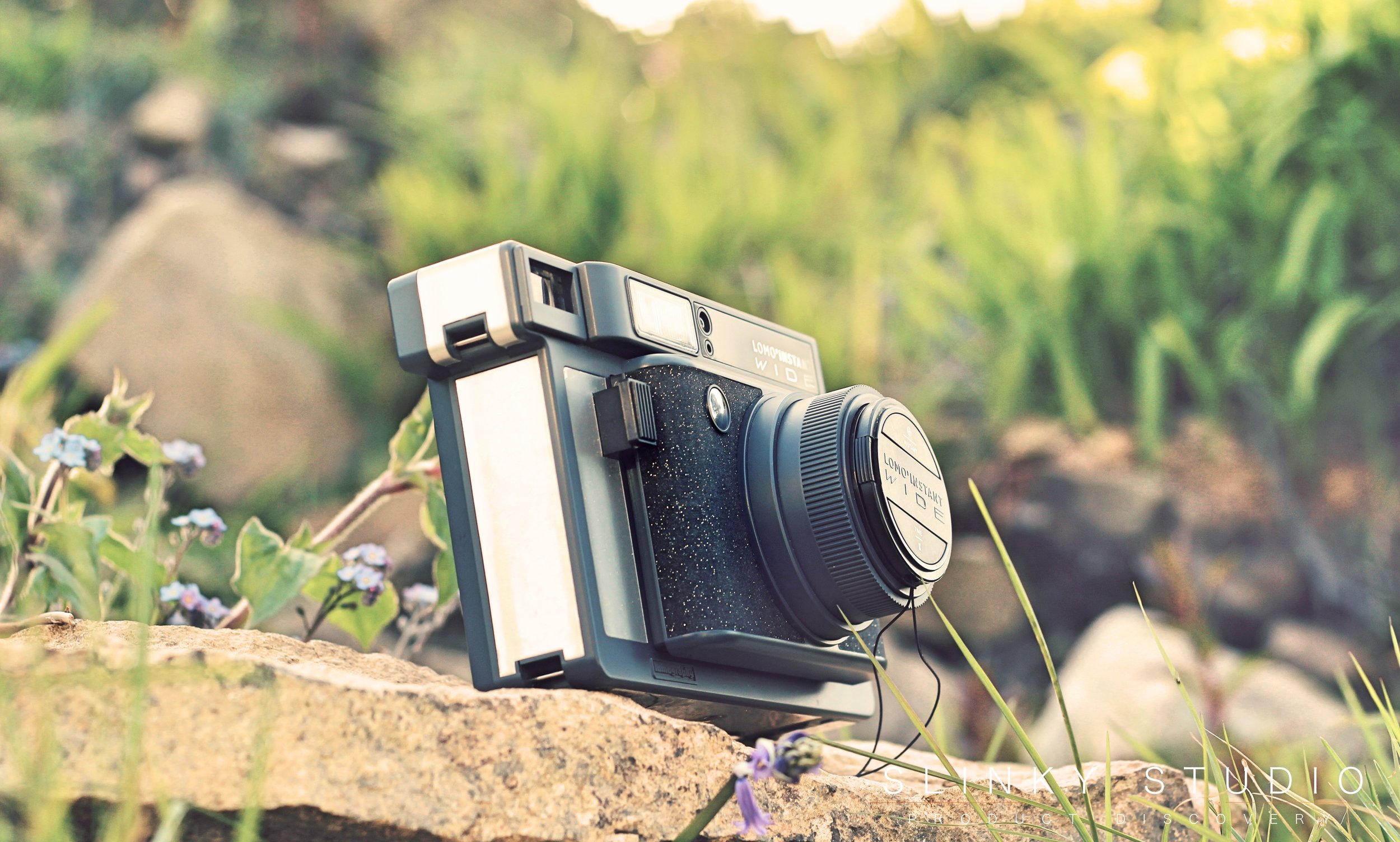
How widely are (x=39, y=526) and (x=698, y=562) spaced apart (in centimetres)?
49

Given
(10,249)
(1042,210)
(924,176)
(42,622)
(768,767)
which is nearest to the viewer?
(768,767)

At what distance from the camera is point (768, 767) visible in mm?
577

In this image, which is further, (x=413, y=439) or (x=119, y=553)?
(x=413, y=439)

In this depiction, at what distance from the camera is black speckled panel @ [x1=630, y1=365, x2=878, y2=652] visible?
0.76 metres

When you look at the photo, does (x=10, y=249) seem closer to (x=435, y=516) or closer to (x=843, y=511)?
(x=435, y=516)

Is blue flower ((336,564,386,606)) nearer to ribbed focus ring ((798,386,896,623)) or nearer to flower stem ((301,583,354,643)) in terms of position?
flower stem ((301,583,354,643))

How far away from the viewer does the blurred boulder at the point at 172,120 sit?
2742 millimetres

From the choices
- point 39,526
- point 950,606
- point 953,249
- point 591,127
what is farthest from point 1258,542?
point 39,526

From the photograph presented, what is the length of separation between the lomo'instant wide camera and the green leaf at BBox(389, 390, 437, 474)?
176mm

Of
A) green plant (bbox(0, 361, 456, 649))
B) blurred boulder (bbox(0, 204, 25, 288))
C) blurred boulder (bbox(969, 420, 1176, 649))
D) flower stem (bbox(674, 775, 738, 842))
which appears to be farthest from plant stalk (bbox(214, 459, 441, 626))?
blurred boulder (bbox(0, 204, 25, 288))

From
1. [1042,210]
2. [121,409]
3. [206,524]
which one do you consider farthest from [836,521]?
[1042,210]

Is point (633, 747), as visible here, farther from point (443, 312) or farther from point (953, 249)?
point (953, 249)

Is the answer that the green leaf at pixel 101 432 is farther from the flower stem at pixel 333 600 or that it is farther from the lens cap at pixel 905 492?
the lens cap at pixel 905 492

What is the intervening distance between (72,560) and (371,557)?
213mm
